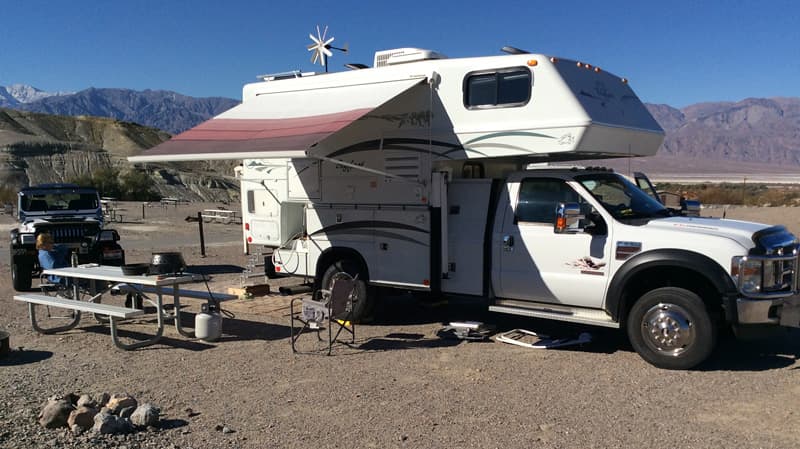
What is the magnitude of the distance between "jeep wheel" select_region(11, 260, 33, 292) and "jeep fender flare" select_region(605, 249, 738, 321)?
10.1m

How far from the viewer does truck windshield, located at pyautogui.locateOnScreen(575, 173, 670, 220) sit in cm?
713

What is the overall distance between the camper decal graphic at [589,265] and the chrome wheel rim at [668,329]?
2.05 ft

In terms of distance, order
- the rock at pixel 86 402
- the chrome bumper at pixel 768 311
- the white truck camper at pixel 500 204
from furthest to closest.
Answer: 1. the white truck camper at pixel 500 204
2. the chrome bumper at pixel 768 311
3. the rock at pixel 86 402

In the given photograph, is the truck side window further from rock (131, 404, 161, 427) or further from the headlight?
rock (131, 404, 161, 427)

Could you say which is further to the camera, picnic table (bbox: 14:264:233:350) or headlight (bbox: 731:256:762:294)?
picnic table (bbox: 14:264:233:350)

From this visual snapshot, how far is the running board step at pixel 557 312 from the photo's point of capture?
6945 millimetres

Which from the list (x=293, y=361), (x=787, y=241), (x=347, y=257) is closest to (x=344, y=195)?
(x=347, y=257)

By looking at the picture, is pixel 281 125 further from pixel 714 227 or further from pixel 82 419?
pixel 714 227

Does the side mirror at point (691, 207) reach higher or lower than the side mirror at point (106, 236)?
higher

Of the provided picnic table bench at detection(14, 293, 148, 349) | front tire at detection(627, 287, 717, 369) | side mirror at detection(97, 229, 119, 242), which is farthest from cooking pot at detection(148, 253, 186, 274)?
front tire at detection(627, 287, 717, 369)

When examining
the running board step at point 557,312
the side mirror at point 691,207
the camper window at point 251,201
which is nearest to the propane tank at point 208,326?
the camper window at point 251,201

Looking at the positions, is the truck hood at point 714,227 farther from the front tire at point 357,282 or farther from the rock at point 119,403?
the rock at point 119,403

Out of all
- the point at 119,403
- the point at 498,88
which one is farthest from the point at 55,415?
the point at 498,88

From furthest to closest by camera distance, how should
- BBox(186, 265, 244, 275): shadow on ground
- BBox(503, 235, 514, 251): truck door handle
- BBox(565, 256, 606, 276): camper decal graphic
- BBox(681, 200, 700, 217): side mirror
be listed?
BBox(186, 265, 244, 275): shadow on ground → BBox(681, 200, 700, 217): side mirror → BBox(503, 235, 514, 251): truck door handle → BBox(565, 256, 606, 276): camper decal graphic
